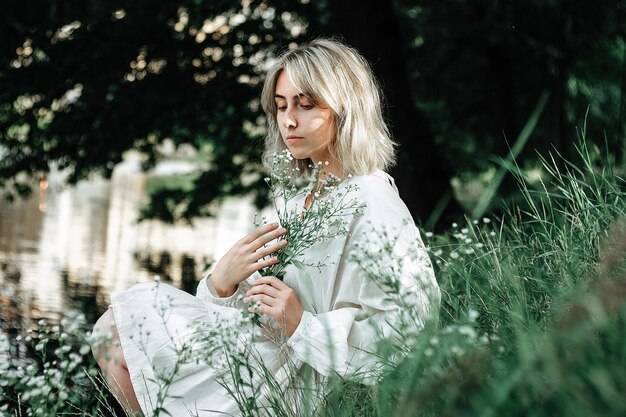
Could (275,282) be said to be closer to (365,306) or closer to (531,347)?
(365,306)

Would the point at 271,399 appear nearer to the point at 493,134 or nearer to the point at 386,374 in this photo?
the point at 386,374

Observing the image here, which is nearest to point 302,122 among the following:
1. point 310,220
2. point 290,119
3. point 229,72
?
point 290,119

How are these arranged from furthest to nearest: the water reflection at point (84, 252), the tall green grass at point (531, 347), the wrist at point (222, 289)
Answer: the water reflection at point (84, 252), the wrist at point (222, 289), the tall green grass at point (531, 347)

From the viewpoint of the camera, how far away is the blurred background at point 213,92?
760cm

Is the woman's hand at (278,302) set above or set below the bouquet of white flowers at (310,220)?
below

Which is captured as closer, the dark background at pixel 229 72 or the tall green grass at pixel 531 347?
the tall green grass at pixel 531 347

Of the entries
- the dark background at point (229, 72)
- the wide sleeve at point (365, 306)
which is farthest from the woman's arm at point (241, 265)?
the dark background at point (229, 72)

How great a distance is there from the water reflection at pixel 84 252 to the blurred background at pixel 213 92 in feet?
0.16

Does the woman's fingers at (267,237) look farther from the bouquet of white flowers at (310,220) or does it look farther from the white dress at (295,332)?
the white dress at (295,332)

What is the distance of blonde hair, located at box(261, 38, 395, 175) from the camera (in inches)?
128

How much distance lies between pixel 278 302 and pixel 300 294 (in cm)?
27

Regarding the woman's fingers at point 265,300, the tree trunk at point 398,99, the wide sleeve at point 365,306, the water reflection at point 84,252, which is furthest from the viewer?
the tree trunk at point 398,99

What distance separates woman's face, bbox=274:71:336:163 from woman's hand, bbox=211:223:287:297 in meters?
0.48

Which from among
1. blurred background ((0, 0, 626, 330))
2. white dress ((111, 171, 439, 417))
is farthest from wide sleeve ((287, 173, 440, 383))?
blurred background ((0, 0, 626, 330))
